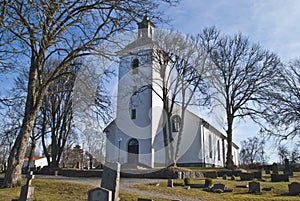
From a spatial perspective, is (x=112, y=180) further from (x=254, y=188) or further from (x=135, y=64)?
(x=135, y=64)

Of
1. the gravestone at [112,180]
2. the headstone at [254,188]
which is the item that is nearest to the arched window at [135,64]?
the gravestone at [112,180]

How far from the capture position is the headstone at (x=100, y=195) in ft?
20.9

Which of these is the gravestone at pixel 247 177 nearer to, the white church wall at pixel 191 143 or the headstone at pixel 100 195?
the white church wall at pixel 191 143

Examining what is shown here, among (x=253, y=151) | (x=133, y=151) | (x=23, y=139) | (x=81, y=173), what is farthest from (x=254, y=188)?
(x=253, y=151)

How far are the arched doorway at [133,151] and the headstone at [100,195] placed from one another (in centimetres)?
1977

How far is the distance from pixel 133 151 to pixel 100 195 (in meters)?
20.9

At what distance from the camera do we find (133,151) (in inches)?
1069

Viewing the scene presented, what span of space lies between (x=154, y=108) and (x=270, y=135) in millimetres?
10671

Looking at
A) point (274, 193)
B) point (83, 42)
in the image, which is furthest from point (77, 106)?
point (274, 193)

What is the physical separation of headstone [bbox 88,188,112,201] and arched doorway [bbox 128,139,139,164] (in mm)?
19770

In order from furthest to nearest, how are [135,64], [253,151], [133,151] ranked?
[253,151]
[133,151]
[135,64]

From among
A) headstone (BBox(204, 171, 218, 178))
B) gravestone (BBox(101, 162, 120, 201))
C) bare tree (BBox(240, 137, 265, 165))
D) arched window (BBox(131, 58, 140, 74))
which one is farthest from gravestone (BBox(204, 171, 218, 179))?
bare tree (BBox(240, 137, 265, 165))

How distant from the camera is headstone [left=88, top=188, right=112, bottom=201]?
637 cm

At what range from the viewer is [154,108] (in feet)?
91.0
